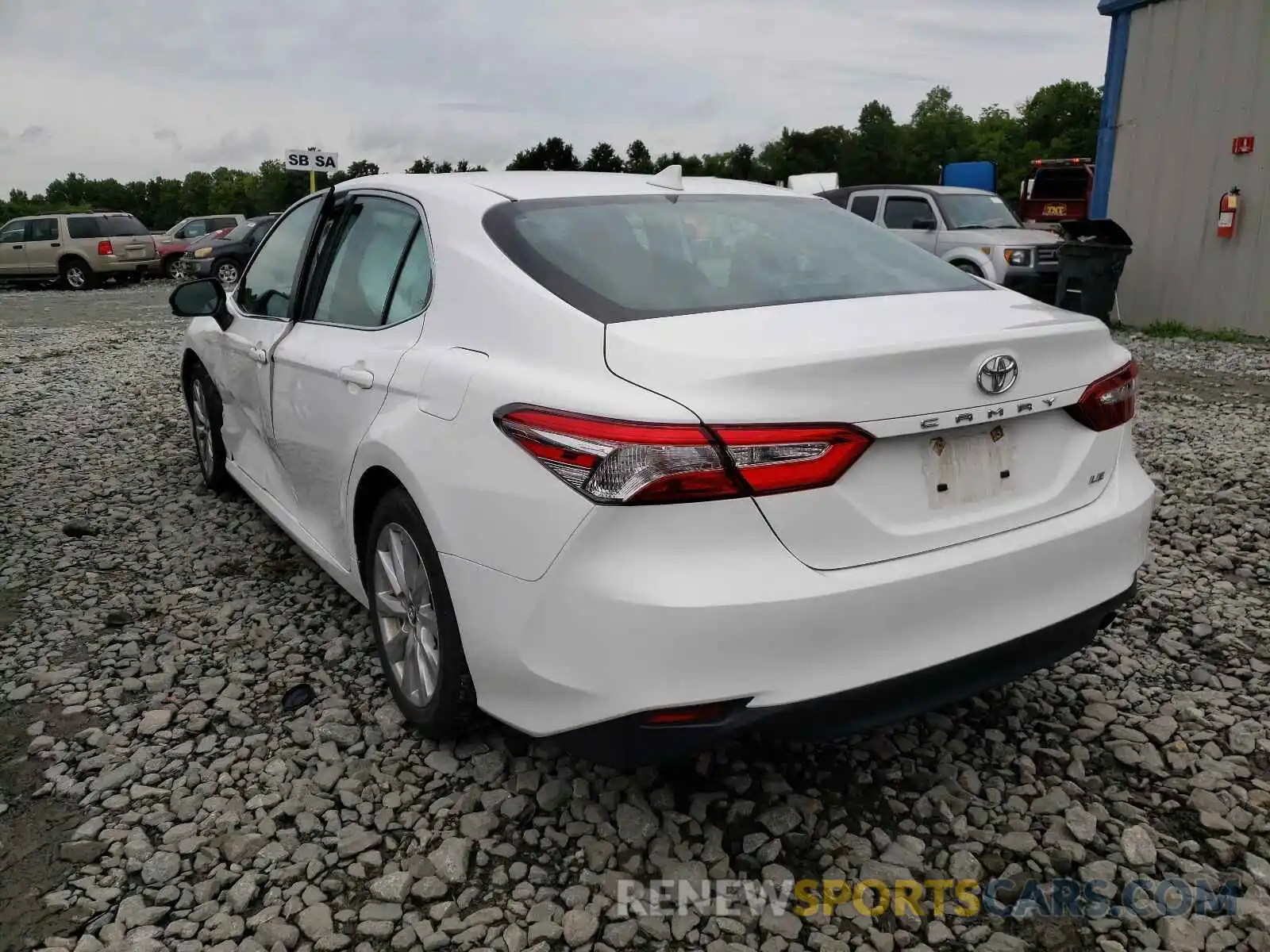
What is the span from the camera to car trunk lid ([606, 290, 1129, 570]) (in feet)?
6.77

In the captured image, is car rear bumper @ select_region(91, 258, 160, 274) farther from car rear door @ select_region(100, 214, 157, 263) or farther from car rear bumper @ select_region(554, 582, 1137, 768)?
car rear bumper @ select_region(554, 582, 1137, 768)

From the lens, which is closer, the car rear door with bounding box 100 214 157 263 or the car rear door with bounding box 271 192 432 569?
the car rear door with bounding box 271 192 432 569

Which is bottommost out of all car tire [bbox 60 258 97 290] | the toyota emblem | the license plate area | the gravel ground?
car tire [bbox 60 258 97 290]

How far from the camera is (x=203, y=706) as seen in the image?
10.8 ft

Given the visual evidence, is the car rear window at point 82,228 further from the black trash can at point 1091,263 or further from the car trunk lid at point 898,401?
the car trunk lid at point 898,401

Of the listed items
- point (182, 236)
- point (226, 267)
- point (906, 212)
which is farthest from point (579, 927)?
point (182, 236)

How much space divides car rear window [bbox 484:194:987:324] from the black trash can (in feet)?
31.6

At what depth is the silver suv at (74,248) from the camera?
2330 centimetres

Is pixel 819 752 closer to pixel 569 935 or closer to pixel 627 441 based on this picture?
pixel 569 935

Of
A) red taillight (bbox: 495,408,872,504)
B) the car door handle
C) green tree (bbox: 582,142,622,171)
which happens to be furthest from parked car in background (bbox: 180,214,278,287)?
green tree (bbox: 582,142,622,171)

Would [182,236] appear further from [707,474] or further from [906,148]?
[906,148]

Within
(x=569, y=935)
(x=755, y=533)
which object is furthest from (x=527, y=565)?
(x=569, y=935)

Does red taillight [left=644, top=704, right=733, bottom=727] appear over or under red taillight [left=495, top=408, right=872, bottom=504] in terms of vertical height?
under

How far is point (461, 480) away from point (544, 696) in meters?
0.53
